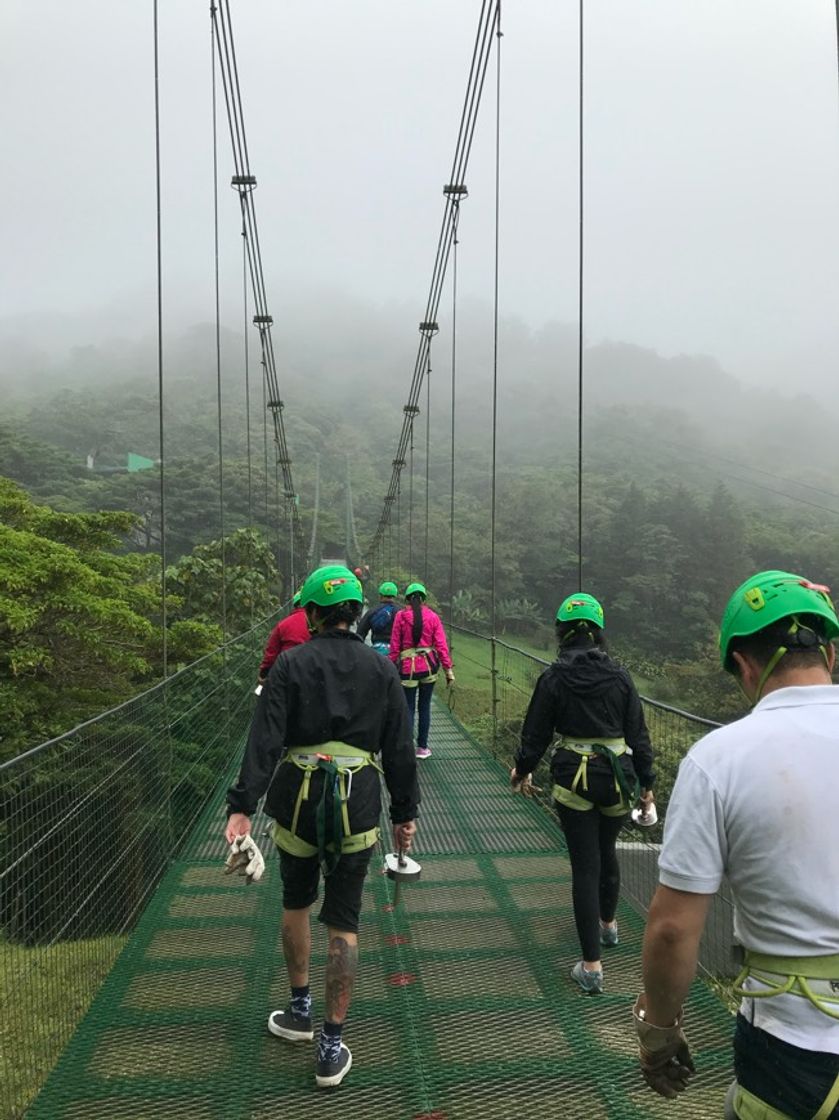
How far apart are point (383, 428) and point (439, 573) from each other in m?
46.2

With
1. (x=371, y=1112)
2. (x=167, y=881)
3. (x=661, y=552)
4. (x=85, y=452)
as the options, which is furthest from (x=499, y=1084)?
(x=85, y=452)

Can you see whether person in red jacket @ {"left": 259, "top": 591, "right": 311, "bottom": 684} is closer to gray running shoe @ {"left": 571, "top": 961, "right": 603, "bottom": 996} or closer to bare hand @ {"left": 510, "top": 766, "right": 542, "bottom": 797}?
bare hand @ {"left": 510, "top": 766, "right": 542, "bottom": 797}

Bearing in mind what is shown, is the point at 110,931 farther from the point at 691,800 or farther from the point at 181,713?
the point at 691,800

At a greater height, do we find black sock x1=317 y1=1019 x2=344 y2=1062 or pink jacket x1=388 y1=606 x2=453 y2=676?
pink jacket x1=388 y1=606 x2=453 y2=676

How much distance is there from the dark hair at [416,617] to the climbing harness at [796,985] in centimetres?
385

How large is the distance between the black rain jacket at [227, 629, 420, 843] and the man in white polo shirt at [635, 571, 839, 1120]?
99 centimetres

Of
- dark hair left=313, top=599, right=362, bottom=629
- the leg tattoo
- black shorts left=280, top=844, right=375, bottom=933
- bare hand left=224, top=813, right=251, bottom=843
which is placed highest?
dark hair left=313, top=599, right=362, bottom=629

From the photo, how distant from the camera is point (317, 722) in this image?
1.87m

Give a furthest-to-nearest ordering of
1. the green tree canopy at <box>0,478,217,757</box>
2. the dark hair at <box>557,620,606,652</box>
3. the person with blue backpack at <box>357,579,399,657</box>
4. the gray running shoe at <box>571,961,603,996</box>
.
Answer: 1. the green tree canopy at <box>0,478,217,757</box>
2. the person with blue backpack at <box>357,579,399,657</box>
3. the dark hair at <box>557,620,606,652</box>
4. the gray running shoe at <box>571,961,603,996</box>

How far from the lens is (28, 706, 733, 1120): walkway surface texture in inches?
70.8

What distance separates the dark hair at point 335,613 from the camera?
1992 mm

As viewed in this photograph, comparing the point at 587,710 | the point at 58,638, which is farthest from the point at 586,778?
the point at 58,638

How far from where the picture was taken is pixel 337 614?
1.99m

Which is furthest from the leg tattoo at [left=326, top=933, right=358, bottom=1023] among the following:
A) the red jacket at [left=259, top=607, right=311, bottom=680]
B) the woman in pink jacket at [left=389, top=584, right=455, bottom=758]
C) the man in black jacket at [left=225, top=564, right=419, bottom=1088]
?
the woman in pink jacket at [left=389, top=584, right=455, bottom=758]
